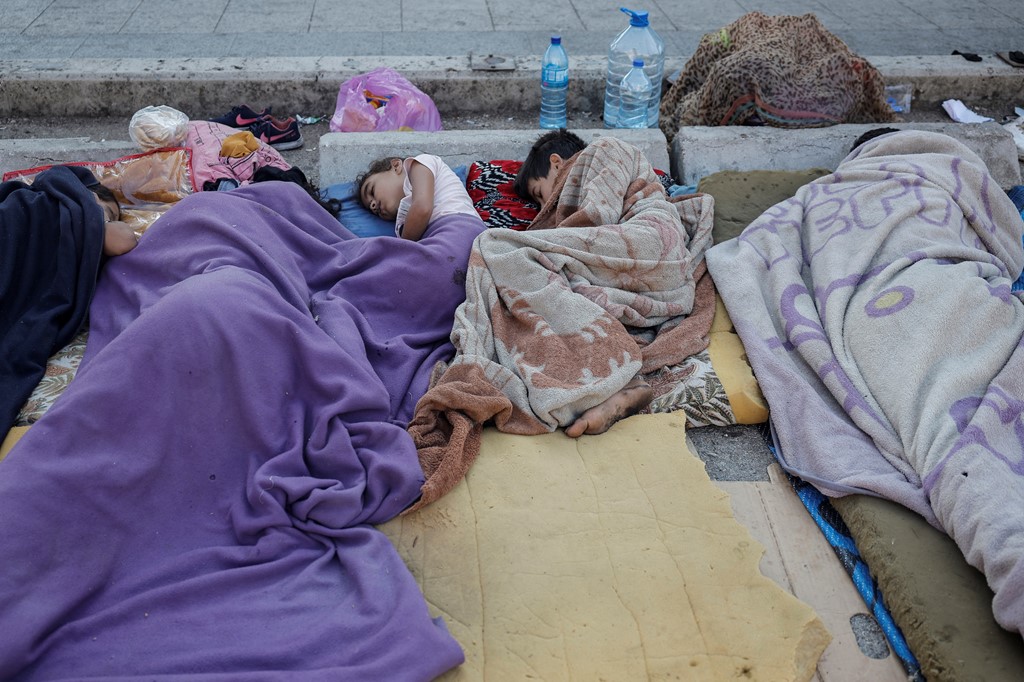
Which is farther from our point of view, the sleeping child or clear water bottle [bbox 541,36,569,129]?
clear water bottle [bbox 541,36,569,129]

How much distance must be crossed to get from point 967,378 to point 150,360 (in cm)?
219

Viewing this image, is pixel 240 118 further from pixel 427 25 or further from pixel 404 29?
pixel 427 25

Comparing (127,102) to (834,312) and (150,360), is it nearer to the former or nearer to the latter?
(150,360)

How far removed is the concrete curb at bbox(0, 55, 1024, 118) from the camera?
4387mm

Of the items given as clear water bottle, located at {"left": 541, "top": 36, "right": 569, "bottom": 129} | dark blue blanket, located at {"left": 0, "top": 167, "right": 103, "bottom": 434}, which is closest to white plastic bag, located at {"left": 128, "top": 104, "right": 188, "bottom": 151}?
dark blue blanket, located at {"left": 0, "top": 167, "right": 103, "bottom": 434}

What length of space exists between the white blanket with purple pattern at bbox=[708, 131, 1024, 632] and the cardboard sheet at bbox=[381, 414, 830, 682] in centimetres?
42

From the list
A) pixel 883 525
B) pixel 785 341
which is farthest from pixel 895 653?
pixel 785 341

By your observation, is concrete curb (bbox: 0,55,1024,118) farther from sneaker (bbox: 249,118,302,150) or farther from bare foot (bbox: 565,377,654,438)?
bare foot (bbox: 565,377,654,438)

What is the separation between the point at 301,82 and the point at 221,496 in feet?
10.3

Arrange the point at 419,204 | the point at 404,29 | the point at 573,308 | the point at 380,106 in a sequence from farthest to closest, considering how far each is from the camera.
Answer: the point at 404,29 < the point at 380,106 < the point at 419,204 < the point at 573,308

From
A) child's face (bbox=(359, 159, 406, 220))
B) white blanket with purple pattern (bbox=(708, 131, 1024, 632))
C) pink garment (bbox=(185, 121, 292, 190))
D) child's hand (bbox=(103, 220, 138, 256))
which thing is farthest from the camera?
pink garment (bbox=(185, 121, 292, 190))

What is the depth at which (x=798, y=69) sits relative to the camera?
12.7 ft

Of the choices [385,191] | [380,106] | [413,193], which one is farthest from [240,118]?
[413,193]

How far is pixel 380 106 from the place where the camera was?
410 cm
